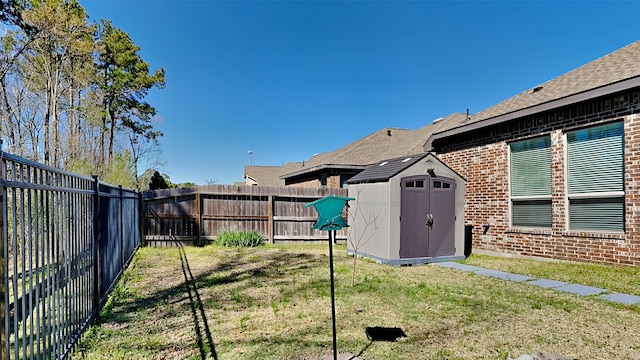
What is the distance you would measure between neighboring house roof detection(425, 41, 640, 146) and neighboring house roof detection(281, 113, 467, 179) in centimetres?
449

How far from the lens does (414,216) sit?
274 inches

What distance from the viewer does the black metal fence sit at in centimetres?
172

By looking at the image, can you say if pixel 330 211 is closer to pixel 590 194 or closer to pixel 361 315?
pixel 361 315

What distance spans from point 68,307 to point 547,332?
4453mm

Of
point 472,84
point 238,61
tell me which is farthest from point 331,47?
point 472,84

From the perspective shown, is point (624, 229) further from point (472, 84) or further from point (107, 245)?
point (472, 84)

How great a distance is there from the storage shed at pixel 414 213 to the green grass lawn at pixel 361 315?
60 centimetres

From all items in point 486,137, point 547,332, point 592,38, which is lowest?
point 547,332

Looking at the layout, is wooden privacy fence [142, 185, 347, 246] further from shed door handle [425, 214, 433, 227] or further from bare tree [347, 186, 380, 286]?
shed door handle [425, 214, 433, 227]

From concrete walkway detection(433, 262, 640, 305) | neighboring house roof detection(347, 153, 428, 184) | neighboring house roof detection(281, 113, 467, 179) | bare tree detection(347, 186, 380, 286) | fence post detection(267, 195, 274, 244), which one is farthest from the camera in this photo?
neighboring house roof detection(281, 113, 467, 179)

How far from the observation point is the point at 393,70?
17.7 metres

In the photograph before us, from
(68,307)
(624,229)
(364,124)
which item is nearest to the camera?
(68,307)

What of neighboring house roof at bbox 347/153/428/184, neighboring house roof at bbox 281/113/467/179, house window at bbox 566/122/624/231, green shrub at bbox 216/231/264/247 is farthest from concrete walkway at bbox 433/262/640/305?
neighboring house roof at bbox 281/113/467/179

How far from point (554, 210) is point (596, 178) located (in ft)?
3.23
